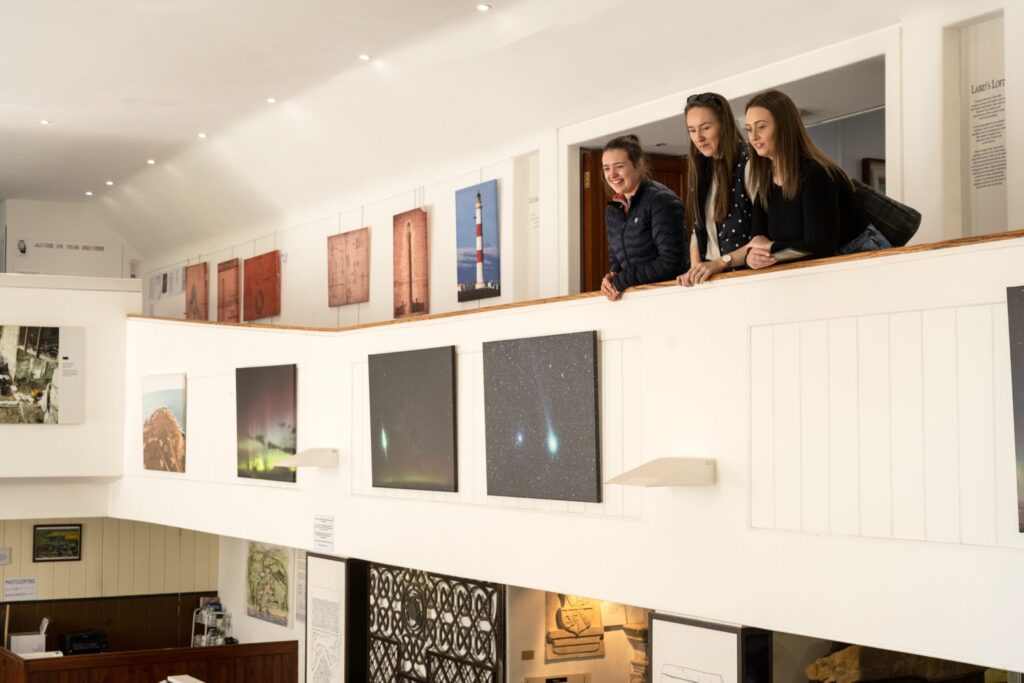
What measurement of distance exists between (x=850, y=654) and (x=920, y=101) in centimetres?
336

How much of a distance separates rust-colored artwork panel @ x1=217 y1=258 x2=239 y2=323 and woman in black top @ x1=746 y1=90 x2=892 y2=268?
10459 mm

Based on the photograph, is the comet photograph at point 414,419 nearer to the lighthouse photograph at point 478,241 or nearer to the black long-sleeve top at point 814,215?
the lighthouse photograph at point 478,241

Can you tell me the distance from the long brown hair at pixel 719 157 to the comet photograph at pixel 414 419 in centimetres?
249

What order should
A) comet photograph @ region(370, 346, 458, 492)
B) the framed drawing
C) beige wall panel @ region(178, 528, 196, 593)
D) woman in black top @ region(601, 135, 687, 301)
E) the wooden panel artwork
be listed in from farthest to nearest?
beige wall panel @ region(178, 528, 196, 593), the wooden panel artwork, the framed drawing, comet photograph @ region(370, 346, 458, 492), woman in black top @ region(601, 135, 687, 301)

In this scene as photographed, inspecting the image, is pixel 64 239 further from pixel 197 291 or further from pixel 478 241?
pixel 478 241

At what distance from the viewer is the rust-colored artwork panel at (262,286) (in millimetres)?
13406

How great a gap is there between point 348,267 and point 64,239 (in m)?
6.62

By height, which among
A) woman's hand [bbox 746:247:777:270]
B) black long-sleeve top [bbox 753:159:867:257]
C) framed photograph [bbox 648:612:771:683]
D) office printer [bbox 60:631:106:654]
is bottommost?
office printer [bbox 60:631:106:654]

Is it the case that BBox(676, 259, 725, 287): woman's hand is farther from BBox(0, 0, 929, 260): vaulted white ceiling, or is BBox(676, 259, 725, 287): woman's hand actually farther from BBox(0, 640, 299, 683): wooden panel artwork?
BBox(0, 640, 299, 683): wooden panel artwork

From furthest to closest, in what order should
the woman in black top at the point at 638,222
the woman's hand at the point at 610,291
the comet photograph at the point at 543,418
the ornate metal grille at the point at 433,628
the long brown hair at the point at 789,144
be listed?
1. the ornate metal grille at the point at 433,628
2. the comet photograph at the point at 543,418
3. the woman's hand at the point at 610,291
4. the woman in black top at the point at 638,222
5. the long brown hair at the point at 789,144

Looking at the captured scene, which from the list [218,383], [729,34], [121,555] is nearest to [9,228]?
[121,555]

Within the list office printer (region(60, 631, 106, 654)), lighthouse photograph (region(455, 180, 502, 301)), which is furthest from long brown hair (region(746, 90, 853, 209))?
office printer (region(60, 631, 106, 654))

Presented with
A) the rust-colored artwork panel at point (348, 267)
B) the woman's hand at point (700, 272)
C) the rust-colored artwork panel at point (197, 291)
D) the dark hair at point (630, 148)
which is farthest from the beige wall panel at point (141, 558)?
the woman's hand at point (700, 272)

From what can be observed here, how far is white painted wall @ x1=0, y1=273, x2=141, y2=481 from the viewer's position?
11641 mm
